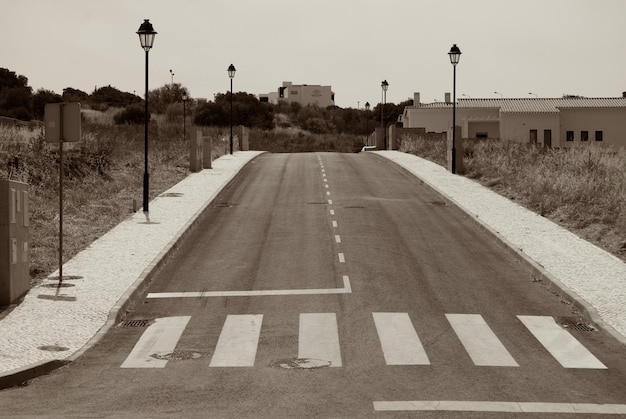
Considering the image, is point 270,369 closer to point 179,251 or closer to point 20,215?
point 20,215

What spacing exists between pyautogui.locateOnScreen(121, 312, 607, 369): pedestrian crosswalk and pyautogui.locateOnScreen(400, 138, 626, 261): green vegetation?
7.93m

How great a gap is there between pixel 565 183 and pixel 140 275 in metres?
18.9

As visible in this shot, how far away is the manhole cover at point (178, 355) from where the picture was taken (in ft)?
44.2

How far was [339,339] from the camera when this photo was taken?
14531mm

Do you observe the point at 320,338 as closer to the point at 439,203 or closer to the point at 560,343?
the point at 560,343

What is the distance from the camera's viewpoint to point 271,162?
51.6 m

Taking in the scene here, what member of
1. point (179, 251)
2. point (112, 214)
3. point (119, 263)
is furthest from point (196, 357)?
point (112, 214)

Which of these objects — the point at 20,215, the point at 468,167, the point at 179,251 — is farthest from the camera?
the point at 468,167

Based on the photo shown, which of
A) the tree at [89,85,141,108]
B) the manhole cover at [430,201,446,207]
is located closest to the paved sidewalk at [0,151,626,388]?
the manhole cover at [430,201,446,207]

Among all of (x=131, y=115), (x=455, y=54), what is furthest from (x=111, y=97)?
(x=455, y=54)

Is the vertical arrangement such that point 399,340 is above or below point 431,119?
below

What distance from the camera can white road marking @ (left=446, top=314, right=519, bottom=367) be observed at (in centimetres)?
1330

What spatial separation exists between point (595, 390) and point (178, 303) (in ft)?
27.8

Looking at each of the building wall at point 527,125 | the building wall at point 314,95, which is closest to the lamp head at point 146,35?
the building wall at point 527,125
